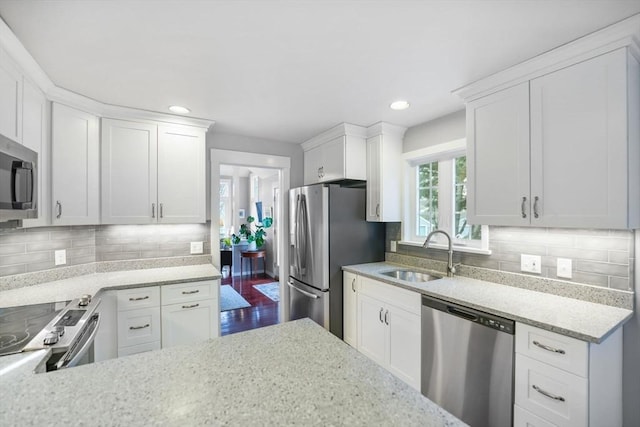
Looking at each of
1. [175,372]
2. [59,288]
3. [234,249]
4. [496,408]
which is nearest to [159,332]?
[59,288]

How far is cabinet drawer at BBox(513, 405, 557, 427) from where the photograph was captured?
57.0 inches

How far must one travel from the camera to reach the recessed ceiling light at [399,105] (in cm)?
233

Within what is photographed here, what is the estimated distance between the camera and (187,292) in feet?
7.86

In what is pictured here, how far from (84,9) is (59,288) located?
5.85 ft

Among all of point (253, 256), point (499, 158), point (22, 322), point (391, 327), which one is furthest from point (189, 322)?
point (253, 256)

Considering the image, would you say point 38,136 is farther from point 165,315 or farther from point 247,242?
point 247,242

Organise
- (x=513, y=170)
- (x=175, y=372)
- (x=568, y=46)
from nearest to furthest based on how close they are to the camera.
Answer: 1. (x=175, y=372)
2. (x=568, y=46)
3. (x=513, y=170)

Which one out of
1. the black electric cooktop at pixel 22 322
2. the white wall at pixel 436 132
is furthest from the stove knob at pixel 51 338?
the white wall at pixel 436 132

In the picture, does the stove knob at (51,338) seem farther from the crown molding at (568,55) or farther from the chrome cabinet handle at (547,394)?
the crown molding at (568,55)

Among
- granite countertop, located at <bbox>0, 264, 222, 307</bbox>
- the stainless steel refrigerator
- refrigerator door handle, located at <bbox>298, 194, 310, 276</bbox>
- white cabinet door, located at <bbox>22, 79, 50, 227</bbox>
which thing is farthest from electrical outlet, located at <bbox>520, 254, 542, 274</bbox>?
white cabinet door, located at <bbox>22, 79, 50, 227</bbox>

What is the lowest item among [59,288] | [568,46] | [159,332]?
[159,332]

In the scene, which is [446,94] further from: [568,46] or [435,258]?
[435,258]

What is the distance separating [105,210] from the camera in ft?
7.91

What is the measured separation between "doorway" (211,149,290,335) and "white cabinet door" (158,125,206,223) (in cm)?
36
